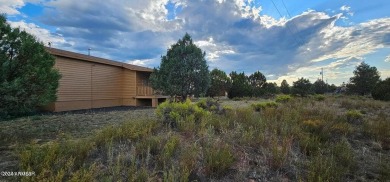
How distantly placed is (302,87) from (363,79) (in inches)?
806

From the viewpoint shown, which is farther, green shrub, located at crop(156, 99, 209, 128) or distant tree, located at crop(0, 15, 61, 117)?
green shrub, located at crop(156, 99, 209, 128)

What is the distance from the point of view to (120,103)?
22641 mm

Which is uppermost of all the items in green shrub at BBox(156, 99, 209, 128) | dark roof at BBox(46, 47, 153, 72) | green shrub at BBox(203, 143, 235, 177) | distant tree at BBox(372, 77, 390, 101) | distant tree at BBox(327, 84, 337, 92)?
dark roof at BBox(46, 47, 153, 72)

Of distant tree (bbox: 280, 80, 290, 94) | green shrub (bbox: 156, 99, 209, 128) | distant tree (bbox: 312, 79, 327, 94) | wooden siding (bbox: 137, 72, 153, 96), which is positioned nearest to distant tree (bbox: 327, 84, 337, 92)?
distant tree (bbox: 312, 79, 327, 94)

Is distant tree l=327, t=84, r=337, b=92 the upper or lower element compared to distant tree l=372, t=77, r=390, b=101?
upper

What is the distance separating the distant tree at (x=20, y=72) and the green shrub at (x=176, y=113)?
3222mm

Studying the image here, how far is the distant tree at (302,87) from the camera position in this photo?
28.6m

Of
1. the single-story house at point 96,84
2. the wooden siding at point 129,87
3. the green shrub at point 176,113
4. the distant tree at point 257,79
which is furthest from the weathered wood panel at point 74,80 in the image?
the distant tree at point 257,79

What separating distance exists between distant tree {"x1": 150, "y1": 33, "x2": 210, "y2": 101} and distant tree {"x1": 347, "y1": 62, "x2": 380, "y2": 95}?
37137 millimetres

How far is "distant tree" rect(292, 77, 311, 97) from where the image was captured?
28.6 m

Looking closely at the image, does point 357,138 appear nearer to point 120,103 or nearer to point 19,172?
point 19,172

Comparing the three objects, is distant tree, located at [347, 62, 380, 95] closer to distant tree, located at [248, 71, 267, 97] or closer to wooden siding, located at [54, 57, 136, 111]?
distant tree, located at [248, 71, 267, 97]

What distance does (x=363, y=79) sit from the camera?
41969 mm

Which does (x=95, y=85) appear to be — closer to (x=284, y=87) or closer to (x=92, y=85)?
(x=92, y=85)
